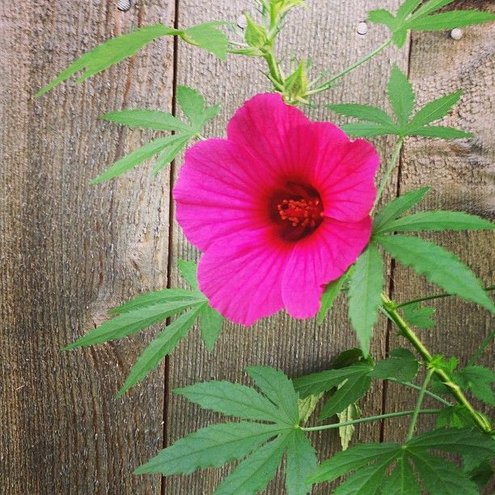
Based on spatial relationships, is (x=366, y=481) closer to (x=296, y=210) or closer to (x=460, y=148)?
(x=296, y=210)

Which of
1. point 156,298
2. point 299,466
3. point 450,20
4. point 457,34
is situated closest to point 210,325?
point 156,298

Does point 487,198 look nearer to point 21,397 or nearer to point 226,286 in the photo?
point 226,286

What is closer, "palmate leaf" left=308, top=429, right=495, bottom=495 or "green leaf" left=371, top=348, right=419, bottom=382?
"palmate leaf" left=308, top=429, right=495, bottom=495

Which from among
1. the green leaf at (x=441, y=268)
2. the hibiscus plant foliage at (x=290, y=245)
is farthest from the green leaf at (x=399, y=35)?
the green leaf at (x=441, y=268)

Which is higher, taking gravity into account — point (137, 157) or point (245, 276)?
point (137, 157)

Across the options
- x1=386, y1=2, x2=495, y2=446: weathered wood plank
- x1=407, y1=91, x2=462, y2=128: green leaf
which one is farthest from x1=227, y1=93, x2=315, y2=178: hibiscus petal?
x1=386, y1=2, x2=495, y2=446: weathered wood plank

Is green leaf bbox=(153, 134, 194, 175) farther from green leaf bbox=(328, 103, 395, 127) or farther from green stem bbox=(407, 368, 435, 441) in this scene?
green stem bbox=(407, 368, 435, 441)
